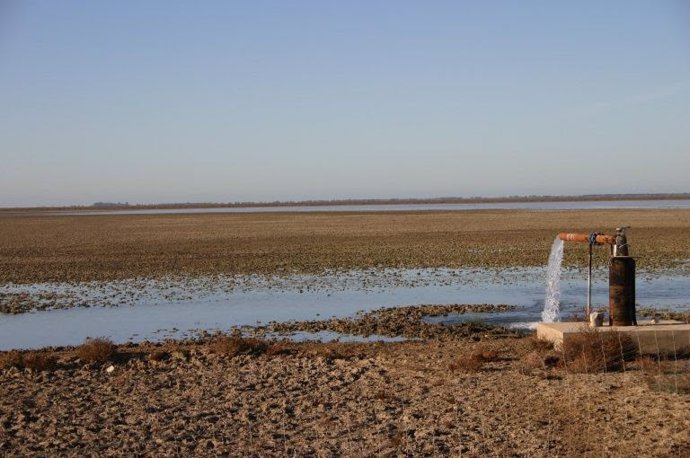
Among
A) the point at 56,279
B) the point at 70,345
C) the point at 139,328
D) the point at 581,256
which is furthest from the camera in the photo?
the point at 581,256

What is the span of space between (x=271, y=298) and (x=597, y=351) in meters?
13.1

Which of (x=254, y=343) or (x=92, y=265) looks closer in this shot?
(x=254, y=343)

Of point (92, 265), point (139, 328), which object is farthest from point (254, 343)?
point (92, 265)

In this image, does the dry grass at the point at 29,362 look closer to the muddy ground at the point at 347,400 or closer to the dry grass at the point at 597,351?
the muddy ground at the point at 347,400

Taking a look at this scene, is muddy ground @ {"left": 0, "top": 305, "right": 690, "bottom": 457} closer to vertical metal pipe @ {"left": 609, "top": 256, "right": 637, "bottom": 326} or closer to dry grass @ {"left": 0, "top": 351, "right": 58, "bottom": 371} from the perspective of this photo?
dry grass @ {"left": 0, "top": 351, "right": 58, "bottom": 371}

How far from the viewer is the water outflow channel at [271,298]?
63.2ft

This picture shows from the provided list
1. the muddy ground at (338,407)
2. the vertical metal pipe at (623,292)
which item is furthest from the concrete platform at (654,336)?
the muddy ground at (338,407)

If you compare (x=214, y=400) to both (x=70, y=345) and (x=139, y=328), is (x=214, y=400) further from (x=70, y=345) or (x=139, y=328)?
(x=139, y=328)

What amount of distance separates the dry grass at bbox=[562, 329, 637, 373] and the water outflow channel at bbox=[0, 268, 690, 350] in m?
5.81

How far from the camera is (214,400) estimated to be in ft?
37.3

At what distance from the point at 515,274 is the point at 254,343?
15870 millimetres

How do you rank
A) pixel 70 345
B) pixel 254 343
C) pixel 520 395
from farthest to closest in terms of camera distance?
pixel 70 345 → pixel 254 343 → pixel 520 395

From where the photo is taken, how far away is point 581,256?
34156 mm

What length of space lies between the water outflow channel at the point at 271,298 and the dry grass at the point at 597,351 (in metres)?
5.81
